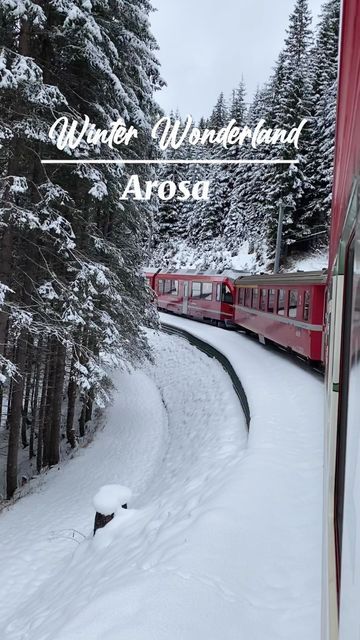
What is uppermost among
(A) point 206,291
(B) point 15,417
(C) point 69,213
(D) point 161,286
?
(C) point 69,213

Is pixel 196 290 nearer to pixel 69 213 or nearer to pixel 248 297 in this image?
pixel 248 297

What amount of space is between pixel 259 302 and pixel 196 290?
Answer: 10.0 meters

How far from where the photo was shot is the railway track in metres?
11.9

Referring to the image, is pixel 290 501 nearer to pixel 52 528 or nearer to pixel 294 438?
pixel 294 438

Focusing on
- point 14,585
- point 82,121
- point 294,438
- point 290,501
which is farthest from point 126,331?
point 290,501

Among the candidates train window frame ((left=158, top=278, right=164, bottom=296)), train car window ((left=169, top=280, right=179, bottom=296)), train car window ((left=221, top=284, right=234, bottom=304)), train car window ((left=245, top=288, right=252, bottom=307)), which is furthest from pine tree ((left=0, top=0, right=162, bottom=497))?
train window frame ((left=158, top=278, right=164, bottom=296))

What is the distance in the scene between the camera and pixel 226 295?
80.3 ft

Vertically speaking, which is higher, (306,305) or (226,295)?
(226,295)

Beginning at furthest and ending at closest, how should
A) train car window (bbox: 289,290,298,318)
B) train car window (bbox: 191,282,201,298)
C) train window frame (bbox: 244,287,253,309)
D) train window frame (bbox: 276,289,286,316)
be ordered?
1. train car window (bbox: 191,282,201,298)
2. train window frame (bbox: 244,287,253,309)
3. train window frame (bbox: 276,289,286,316)
4. train car window (bbox: 289,290,298,318)

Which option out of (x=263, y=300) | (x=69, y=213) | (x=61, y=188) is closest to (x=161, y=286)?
(x=263, y=300)

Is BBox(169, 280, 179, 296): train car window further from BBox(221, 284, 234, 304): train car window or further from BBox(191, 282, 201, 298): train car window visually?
BBox(221, 284, 234, 304): train car window

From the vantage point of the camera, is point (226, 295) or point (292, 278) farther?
point (226, 295)

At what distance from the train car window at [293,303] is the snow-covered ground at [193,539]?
1728 mm

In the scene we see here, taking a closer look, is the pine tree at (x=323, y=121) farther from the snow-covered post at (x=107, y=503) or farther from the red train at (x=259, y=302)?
the snow-covered post at (x=107, y=503)
